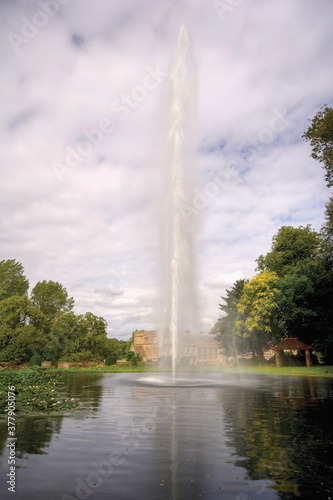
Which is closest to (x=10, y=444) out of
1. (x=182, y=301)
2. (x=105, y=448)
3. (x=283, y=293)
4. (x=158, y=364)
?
(x=105, y=448)

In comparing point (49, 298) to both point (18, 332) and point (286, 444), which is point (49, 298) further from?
point (286, 444)

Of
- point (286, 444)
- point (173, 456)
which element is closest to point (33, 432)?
point (173, 456)

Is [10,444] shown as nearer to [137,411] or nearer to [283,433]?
[137,411]

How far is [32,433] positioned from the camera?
9.43 meters

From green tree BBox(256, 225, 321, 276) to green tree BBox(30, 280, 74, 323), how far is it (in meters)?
46.9

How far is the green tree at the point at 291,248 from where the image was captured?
5308 cm

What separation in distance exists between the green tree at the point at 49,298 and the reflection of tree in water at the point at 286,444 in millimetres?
A: 70346

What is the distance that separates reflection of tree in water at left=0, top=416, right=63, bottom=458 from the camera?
7.81m

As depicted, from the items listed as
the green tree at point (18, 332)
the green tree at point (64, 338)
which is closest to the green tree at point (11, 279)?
the green tree at point (18, 332)

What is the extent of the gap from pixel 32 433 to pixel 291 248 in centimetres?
5090

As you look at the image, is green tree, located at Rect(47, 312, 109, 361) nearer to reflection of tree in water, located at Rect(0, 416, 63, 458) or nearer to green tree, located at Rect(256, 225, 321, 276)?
green tree, located at Rect(256, 225, 321, 276)

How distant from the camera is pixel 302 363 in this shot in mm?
54281

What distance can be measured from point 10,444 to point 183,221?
22.2 metres

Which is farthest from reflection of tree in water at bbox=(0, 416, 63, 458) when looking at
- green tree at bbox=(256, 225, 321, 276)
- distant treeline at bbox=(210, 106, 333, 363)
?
green tree at bbox=(256, 225, 321, 276)
